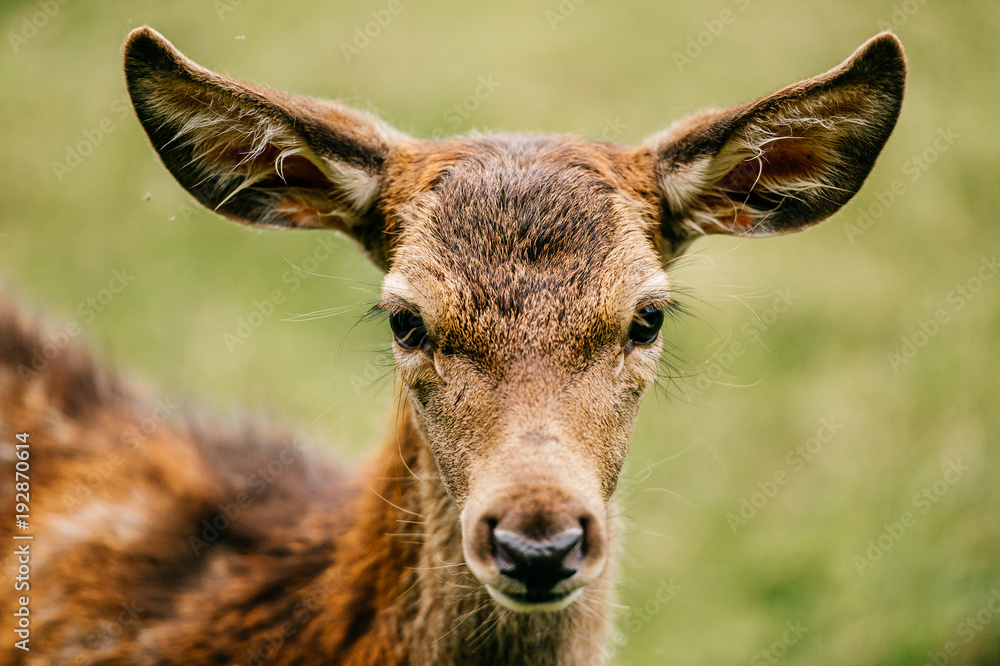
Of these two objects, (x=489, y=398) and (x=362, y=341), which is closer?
(x=489, y=398)

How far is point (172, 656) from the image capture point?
3.92m

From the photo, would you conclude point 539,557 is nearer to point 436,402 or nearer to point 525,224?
point 436,402

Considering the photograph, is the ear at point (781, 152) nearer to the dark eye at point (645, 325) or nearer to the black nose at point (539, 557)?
the dark eye at point (645, 325)

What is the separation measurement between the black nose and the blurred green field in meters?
2.15

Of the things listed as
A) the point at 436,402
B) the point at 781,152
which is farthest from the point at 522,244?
the point at 781,152

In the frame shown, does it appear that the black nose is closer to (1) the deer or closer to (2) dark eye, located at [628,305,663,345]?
(1) the deer

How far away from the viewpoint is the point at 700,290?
6664 millimetres

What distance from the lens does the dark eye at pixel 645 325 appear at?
3376 millimetres

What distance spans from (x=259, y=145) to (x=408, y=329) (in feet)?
3.12

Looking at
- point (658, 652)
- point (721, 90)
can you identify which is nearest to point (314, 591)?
point (658, 652)

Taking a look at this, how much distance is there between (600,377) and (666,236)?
37.0 inches

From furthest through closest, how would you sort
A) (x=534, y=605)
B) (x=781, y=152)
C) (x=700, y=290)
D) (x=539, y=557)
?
(x=700, y=290) < (x=781, y=152) < (x=534, y=605) < (x=539, y=557)

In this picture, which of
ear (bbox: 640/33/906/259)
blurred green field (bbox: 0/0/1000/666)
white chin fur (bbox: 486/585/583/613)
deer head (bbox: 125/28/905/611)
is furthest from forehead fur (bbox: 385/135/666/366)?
blurred green field (bbox: 0/0/1000/666)

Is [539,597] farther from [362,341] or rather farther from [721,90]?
[721,90]
